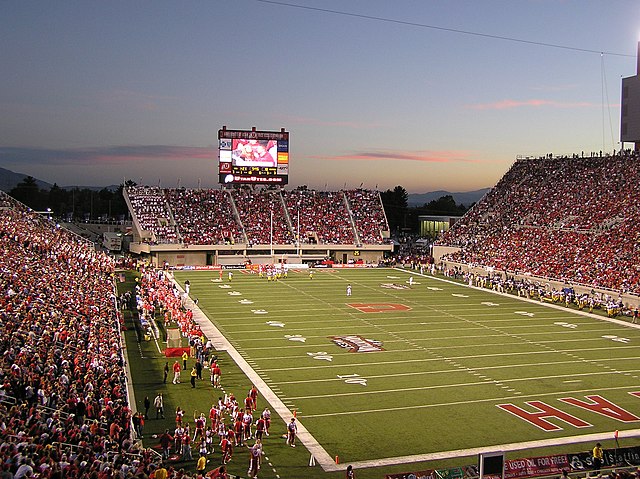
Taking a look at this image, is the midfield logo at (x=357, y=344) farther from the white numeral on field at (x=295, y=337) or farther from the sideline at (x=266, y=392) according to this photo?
the sideline at (x=266, y=392)

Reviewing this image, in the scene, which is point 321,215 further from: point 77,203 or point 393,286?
point 77,203

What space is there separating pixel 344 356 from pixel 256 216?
36491 millimetres

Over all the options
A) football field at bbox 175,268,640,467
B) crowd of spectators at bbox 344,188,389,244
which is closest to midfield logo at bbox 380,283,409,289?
football field at bbox 175,268,640,467

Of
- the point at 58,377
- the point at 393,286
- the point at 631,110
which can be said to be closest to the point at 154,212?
the point at 393,286

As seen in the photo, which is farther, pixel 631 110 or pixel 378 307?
pixel 631 110

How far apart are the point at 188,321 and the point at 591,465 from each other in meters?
15.6

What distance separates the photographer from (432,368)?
2116cm

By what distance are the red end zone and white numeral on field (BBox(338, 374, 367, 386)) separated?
11220mm

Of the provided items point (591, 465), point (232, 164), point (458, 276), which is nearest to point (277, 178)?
point (232, 164)

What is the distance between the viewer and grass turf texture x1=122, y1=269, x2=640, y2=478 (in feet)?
50.2

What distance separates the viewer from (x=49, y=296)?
828 inches

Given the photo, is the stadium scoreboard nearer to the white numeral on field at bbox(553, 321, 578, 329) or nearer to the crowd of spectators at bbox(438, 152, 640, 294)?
the crowd of spectators at bbox(438, 152, 640, 294)

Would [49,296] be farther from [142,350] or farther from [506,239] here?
[506,239]

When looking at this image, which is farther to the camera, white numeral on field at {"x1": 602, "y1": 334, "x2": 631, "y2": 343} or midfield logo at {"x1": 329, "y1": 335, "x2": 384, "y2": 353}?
white numeral on field at {"x1": 602, "y1": 334, "x2": 631, "y2": 343}
